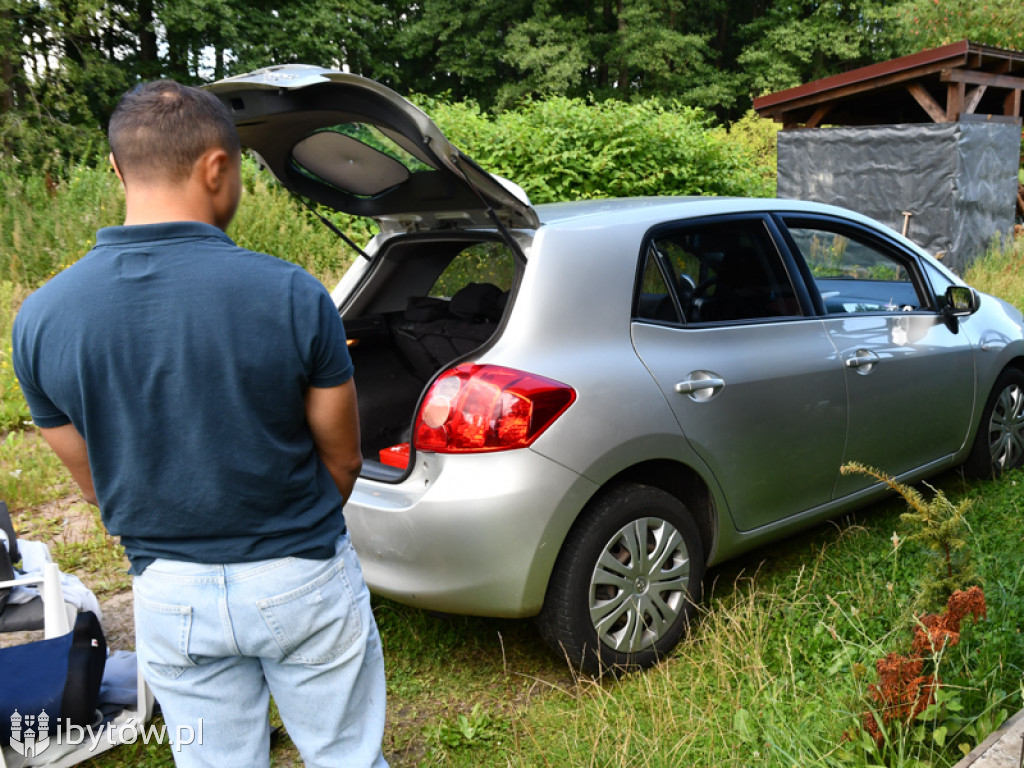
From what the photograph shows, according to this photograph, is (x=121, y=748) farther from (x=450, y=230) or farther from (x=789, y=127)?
(x=789, y=127)

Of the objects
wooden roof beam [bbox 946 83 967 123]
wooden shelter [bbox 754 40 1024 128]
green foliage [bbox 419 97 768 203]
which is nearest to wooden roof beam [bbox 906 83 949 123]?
wooden shelter [bbox 754 40 1024 128]

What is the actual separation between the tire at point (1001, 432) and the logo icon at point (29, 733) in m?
4.32

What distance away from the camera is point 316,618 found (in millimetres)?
1713

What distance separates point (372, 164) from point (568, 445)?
52.7 inches

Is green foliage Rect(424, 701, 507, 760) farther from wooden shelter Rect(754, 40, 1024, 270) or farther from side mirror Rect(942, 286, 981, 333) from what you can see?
wooden shelter Rect(754, 40, 1024, 270)

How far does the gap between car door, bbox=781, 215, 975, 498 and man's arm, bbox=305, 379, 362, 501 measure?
253 cm

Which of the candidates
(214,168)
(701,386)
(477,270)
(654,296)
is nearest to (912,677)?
(701,386)

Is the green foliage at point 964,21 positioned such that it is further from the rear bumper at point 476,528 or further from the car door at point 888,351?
the rear bumper at point 476,528

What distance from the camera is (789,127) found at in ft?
48.9

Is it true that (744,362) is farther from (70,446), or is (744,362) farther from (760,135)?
(760,135)

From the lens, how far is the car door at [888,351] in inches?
150

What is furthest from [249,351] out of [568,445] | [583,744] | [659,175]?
[659,175]

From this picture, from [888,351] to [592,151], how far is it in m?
7.29

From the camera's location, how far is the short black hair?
1562mm
